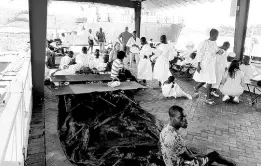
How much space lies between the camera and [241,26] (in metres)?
7.63

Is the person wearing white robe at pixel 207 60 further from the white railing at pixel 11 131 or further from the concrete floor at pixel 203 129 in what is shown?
the white railing at pixel 11 131

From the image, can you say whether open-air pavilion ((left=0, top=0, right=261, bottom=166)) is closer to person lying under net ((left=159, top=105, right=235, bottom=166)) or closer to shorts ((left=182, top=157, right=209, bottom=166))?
shorts ((left=182, top=157, right=209, bottom=166))

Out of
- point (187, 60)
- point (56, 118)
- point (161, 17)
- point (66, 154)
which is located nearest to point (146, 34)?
point (161, 17)

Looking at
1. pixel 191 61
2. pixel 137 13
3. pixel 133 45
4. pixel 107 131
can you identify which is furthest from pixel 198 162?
pixel 137 13

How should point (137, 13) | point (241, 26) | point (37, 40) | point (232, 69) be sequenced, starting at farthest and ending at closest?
1. point (137, 13)
2. point (241, 26)
3. point (232, 69)
4. point (37, 40)

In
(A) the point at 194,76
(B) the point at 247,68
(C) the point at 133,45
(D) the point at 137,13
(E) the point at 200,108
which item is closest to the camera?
(E) the point at 200,108

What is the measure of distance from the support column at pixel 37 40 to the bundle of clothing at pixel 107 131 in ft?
2.24

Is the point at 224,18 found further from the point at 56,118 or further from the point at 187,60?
the point at 56,118

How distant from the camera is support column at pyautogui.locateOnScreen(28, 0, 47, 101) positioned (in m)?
5.48

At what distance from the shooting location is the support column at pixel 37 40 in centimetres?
548

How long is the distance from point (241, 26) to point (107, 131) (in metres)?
5.68

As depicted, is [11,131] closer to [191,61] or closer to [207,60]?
[207,60]

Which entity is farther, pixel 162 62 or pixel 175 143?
pixel 162 62

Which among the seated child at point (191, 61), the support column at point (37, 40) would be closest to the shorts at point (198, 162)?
the support column at point (37, 40)
